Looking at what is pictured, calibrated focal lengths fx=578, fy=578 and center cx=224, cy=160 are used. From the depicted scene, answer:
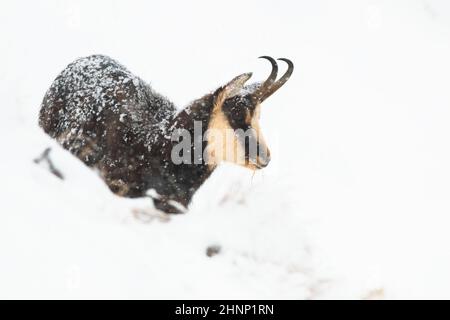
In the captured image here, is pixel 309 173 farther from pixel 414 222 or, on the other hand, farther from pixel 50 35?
pixel 50 35

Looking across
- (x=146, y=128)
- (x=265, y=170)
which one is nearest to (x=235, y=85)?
(x=146, y=128)

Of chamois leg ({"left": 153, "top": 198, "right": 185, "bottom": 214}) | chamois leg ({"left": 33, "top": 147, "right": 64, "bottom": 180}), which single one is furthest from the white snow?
chamois leg ({"left": 153, "top": 198, "right": 185, "bottom": 214})

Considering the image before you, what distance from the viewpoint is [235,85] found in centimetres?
431

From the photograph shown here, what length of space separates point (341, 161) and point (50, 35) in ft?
14.1

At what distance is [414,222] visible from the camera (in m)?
5.34

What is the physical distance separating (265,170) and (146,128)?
5.32 feet

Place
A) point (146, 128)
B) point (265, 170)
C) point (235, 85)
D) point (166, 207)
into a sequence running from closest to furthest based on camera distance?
point (235, 85) < point (166, 207) < point (146, 128) < point (265, 170)

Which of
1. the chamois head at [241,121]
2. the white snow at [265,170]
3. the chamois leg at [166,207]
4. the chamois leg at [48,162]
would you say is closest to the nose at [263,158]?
the chamois head at [241,121]

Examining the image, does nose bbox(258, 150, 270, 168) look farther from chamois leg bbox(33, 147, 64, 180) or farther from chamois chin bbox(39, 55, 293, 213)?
chamois leg bbox(33, 147, 64, 180)

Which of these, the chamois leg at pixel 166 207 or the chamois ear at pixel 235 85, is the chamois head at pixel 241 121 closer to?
the chamois ear at pixel 235 85

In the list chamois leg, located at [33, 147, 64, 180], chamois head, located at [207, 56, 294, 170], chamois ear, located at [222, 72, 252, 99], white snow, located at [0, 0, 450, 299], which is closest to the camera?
white snow, located at [0, 0, 450, 299]

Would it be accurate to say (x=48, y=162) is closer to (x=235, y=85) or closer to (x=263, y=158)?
(x=235, y=85)

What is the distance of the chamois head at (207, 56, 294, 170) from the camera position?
14.5 feet
